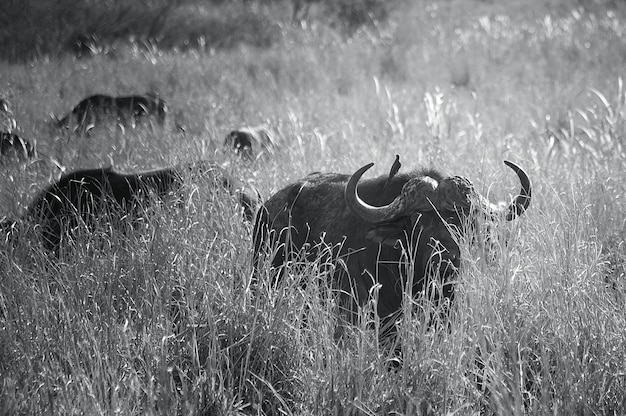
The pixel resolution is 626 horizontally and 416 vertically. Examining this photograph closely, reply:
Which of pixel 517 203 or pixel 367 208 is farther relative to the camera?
pixel 367 208

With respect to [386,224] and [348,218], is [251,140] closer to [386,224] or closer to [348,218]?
[348,218]

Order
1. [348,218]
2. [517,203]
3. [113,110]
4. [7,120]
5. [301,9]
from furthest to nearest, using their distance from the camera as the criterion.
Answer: [301,9]
[113,110]
[7,120]
[348,218]
[517,203]

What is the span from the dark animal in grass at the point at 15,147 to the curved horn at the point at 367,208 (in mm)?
3370

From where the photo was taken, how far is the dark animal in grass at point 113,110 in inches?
313

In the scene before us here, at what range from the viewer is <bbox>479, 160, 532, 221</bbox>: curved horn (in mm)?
4305

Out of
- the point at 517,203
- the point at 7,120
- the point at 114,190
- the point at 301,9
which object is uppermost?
the point at 517,203

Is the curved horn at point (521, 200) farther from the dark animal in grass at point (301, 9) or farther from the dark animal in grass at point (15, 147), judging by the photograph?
the dark animal in grass at point (301, 9)

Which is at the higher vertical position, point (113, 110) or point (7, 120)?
point (7, 120)

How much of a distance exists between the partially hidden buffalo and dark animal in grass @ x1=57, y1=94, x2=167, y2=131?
319 centimetres

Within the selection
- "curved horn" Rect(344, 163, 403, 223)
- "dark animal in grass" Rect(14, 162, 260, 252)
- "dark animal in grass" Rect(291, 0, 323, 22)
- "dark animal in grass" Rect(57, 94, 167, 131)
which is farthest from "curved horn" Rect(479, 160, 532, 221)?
"dark animal in grass" Rect(291, 0, 323, 22)

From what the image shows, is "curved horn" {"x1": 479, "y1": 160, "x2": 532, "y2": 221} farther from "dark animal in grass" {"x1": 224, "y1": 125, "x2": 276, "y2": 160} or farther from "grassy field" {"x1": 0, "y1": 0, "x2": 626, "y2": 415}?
"dark animal in grass" {"x1": 224, "y1": 125, "x2": 276, "y2": 160}

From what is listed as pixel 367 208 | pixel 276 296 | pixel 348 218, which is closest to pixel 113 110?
pixel 348 218

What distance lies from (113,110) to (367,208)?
482cm

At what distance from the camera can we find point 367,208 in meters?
4.54
